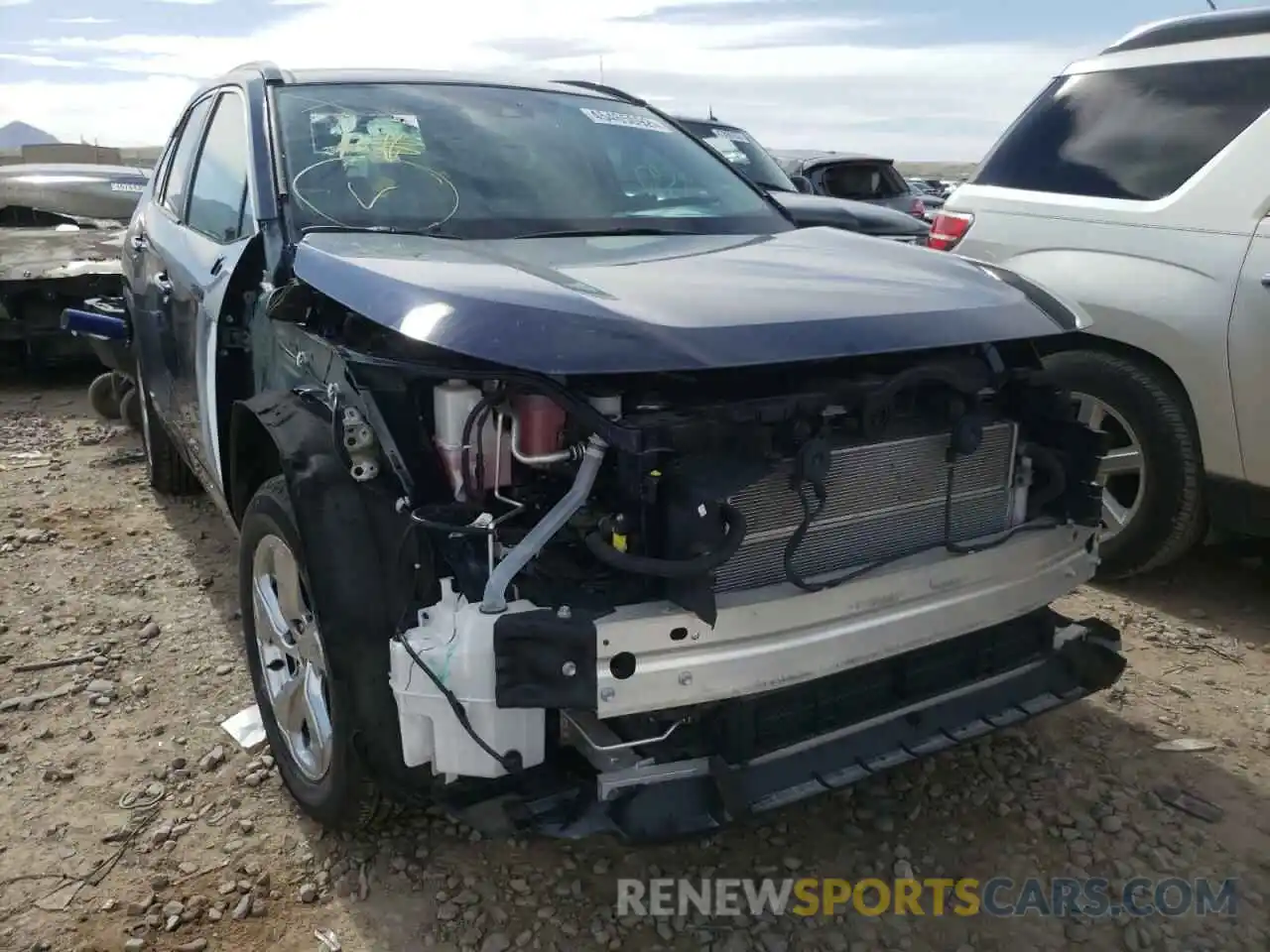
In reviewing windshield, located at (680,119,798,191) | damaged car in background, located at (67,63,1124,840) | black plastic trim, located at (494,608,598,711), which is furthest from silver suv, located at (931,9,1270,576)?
windshield, located at (680,119,798,191)

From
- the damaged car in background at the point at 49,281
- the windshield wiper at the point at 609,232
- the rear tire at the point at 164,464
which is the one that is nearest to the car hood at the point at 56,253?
the damaged car in background at the point at 49,281

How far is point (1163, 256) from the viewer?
13.1 ft

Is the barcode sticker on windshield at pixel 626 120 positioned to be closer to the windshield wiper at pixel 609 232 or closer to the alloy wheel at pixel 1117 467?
the windshield wiper at pixel 609 232

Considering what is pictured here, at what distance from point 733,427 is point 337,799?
1300 millimetres

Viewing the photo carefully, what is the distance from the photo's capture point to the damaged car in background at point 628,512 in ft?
7.07

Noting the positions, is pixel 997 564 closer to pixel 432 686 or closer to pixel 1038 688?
pixel 1038 688

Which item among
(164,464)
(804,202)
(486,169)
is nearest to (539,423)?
(486,169)

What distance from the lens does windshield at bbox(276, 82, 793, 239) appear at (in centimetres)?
314

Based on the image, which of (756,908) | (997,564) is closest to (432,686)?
(756,908)

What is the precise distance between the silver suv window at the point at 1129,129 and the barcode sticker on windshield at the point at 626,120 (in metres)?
1.61

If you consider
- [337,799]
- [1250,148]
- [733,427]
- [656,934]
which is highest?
[1250,148]

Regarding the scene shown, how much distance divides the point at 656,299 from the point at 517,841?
1.42 meters

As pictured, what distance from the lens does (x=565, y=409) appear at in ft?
7.18

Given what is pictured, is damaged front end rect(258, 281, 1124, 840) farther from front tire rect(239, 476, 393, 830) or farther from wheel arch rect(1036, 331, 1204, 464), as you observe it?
wheel arch rect(1036, 331, 1204, 464)
